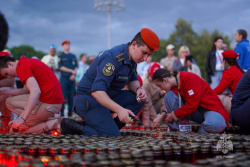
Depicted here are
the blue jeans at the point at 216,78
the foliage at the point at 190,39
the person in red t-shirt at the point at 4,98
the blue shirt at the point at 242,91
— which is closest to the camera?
the blue shirt at the point at 242,91

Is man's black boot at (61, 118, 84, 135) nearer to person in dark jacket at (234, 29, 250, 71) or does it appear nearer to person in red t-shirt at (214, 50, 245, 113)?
person in red t-shirt at (214, 50, 245, 113)

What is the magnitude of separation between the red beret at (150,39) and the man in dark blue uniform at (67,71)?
6893 mm

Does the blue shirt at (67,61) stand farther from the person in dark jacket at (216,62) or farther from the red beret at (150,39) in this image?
the red beret at (150,39)

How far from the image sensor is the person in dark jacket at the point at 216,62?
8.93 m

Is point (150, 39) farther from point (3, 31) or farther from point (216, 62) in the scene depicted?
point (216, 62)

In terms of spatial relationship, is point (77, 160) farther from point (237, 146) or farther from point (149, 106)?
point (149, 106)

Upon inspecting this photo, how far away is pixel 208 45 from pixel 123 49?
45.1 metres

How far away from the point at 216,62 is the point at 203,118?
13.3ft

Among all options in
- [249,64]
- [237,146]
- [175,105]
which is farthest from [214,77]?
[237,146]

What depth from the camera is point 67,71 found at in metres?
10.7

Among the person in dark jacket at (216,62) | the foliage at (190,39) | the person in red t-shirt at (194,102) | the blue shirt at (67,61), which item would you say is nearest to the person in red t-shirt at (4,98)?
the person in red t-shirt at (194,102)

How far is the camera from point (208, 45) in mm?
47031

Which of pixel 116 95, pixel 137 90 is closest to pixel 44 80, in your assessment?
pixel 116 95

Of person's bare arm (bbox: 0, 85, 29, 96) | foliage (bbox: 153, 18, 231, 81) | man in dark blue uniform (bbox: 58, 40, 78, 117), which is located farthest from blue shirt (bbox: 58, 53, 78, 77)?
foliage (bbox: 153, 18, 231, 81)
